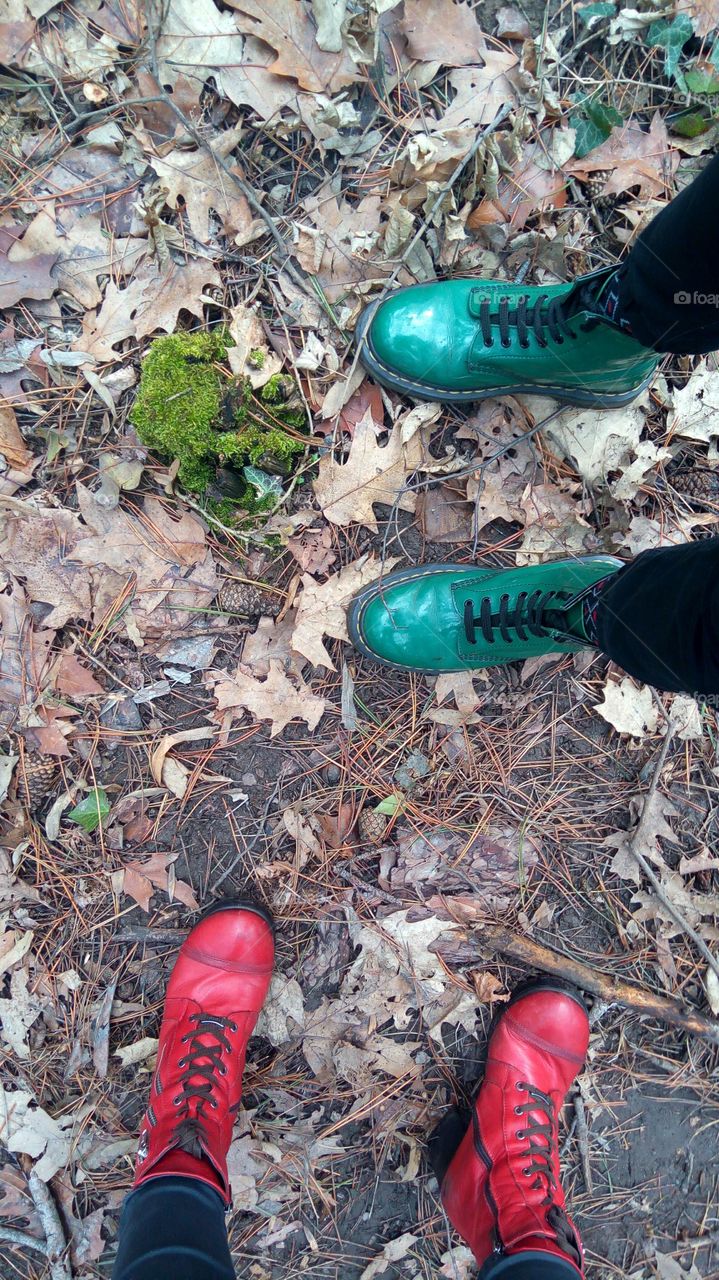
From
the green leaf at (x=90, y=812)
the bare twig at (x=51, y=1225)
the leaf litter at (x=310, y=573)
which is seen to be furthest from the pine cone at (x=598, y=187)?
the bare twig at (x=51, y=1225)

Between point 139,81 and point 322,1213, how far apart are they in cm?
428

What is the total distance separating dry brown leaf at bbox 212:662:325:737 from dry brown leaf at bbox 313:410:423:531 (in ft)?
2.11

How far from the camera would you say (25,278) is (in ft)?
7.68

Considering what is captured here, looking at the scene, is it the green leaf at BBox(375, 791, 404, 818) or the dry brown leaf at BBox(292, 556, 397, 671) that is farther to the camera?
the green leaf at BBox(375, 791, 404, 818)

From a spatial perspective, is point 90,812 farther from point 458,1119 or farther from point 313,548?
point 458,1119

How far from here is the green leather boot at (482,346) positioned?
91.0 inches

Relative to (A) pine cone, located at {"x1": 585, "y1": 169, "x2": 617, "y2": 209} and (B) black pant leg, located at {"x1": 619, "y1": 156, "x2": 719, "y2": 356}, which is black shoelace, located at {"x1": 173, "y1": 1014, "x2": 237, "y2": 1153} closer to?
(B) black pant leg, located at {"x1": 619, "y1": 156, "x2": 719, "y2": 356}

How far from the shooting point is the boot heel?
2517 mm

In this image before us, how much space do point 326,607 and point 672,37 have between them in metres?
2.45

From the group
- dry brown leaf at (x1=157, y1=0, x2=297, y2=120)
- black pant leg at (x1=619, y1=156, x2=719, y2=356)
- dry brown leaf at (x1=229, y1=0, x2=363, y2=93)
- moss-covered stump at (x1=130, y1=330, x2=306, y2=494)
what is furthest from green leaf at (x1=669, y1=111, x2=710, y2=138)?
moss-covered stump at (x1=130, y1=330, x2=306, y2=494)

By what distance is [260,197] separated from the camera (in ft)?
7.77

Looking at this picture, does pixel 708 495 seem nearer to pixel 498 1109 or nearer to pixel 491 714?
pixel 491 714

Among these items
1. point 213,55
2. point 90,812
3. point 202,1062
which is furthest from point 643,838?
point 213,55

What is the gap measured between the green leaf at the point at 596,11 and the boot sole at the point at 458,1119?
3664mm
